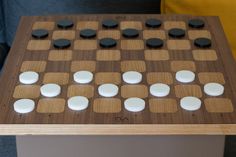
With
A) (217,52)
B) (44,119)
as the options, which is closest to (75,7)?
(217,52)

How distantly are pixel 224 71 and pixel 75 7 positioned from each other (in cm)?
69

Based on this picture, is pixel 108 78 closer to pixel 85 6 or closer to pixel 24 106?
pixel 24 106

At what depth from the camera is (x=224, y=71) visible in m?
0.91

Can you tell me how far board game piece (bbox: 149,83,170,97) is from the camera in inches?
33.2

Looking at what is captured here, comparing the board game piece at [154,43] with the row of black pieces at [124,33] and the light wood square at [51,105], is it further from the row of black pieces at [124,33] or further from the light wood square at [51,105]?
the light wood square at [51,105]

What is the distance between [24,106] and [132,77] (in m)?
0.20

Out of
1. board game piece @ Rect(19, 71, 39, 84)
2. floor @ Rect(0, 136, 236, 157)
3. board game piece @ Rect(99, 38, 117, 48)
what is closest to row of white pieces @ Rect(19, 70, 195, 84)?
board game piece @ Rect(19, 71, 39, 84)

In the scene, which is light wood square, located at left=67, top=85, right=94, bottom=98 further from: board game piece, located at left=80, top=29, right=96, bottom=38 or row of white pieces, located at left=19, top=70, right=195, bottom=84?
board game piece, located at left=80, top=29, right=96, bottom=38

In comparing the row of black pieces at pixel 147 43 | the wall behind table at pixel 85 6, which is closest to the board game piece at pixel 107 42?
the row of black pieces at pixel 147 43

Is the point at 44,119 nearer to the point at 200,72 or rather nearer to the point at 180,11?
the point at 200,72

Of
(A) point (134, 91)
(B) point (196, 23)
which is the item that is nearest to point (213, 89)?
(A) point (134, 91)

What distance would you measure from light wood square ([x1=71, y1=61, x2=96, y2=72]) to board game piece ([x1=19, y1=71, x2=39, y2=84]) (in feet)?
0.24

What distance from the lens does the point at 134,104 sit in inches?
32.2

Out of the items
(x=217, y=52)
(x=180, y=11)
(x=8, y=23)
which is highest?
(x=217, y=52)
